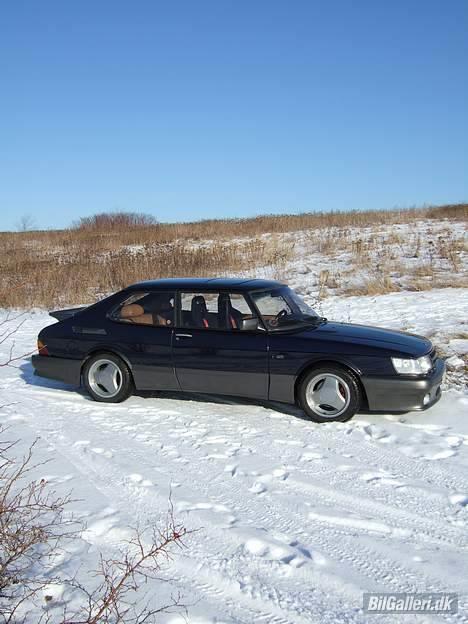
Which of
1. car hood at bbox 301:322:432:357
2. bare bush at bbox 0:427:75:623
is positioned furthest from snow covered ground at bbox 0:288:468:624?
car hood at bbox 301:322:432:357

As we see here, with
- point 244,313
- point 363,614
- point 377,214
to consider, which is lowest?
point 363,614

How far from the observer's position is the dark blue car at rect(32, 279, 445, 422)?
5.58 meters

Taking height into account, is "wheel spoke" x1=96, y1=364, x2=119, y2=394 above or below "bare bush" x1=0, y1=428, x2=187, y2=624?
above

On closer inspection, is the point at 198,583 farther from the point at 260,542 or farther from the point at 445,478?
the point at 445,478

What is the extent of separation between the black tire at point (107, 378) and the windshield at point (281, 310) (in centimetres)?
169

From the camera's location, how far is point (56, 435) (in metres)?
5.45

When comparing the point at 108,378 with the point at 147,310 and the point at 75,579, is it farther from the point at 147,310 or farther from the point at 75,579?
the point at 75,579

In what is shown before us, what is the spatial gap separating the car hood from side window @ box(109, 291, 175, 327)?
155cm

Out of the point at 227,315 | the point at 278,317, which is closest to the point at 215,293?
the point at 227,315

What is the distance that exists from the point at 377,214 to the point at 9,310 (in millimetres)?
18242

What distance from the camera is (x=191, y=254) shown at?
17141mm

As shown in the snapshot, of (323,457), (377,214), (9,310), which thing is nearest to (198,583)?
(323,457)

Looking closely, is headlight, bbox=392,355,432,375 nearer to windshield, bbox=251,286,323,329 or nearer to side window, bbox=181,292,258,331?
windshield, bbox=251,286,323,329

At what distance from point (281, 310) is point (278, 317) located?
124 mm
